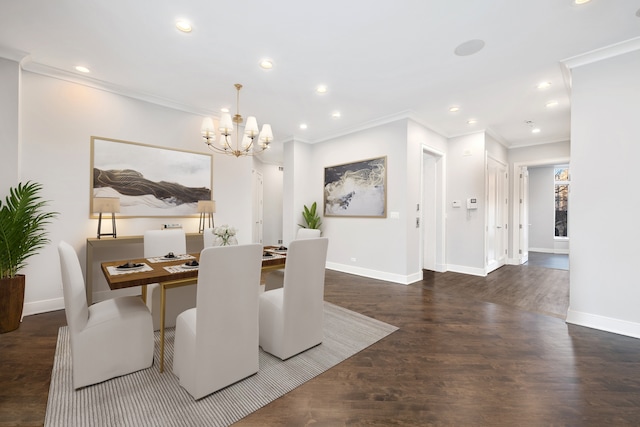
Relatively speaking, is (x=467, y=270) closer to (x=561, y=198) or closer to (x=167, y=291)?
(x=167, y=291)

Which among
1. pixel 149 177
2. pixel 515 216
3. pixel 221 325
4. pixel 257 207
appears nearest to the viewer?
pixel 221 325

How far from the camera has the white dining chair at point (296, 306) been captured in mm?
2123

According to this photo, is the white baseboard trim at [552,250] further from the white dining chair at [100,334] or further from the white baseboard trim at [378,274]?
the white dining chair at [100,334]

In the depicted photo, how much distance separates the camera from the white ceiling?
224 cm

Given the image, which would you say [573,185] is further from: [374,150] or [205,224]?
[205,224]

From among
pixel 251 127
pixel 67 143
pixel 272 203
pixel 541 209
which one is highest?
pixel 251 127

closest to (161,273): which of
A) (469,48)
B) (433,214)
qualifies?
(469,48)

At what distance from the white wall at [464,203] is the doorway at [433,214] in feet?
0.58

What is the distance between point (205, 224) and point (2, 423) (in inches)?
127

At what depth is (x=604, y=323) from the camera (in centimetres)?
277

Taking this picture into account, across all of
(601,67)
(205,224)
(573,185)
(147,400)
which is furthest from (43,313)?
(601,67)

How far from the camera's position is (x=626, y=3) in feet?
7.02

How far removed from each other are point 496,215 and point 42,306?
7.71m

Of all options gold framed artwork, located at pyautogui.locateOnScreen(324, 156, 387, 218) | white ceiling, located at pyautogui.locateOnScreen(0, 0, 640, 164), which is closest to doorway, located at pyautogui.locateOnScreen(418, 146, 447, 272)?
gold framed artwork, located at pyautogui.locateOnScreen(324, 156, 387, 218)
